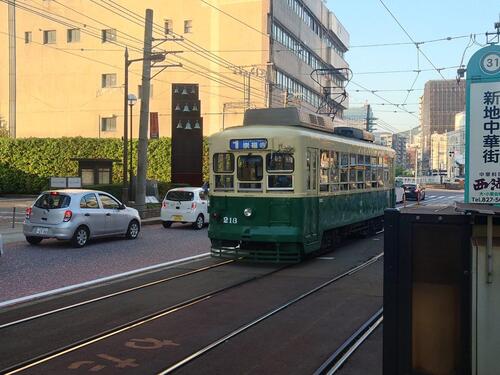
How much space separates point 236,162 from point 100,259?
3.90 metres

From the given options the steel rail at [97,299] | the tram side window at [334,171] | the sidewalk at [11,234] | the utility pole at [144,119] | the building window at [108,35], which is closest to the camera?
the steel rail at [97,299]

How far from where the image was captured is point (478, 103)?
3.86 meters

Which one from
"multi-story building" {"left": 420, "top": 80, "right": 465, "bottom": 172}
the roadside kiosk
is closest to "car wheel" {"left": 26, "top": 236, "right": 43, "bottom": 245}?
the roadside kiosk

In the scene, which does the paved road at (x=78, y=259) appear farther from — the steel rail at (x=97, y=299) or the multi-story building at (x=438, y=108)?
the multi-story building at (x=438, y=108)

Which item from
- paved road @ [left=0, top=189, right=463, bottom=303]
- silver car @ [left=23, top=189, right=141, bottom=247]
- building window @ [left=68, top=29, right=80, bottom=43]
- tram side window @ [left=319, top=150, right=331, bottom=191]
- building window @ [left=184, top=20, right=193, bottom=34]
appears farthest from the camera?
building window @ [left=68, top=29, right=80, bottom=43]

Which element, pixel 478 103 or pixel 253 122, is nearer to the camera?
pixel 478 103

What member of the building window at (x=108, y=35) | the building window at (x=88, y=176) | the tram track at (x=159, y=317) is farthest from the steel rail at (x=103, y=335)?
the building window at (x=108, y=35)

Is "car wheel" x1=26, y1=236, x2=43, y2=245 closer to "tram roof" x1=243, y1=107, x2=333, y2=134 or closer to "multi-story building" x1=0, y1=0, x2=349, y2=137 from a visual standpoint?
"tram roof" x1=243, y1=107, x2=333, y2=134

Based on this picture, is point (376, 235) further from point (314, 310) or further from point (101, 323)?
point (101, 323)

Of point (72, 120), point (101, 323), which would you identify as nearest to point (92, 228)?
point (101, 323)

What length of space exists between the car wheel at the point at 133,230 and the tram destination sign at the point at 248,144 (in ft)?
19.7

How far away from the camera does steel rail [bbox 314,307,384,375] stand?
5.49 metres

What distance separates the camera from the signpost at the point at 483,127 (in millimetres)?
3801

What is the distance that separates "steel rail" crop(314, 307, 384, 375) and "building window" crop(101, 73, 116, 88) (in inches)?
1777
